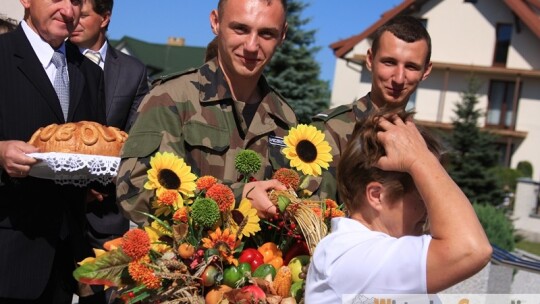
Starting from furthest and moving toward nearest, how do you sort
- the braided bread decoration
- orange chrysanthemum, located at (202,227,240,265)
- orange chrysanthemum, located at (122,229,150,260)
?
the braided bread decoration < orange chrysanthemum, located at (202,227,240,265) < orange chrysanthemum, located at (122,229,150,260)

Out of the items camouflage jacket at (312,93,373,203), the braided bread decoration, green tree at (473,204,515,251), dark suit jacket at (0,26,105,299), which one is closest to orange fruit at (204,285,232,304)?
camouflage jacket at (312,93,373,203)

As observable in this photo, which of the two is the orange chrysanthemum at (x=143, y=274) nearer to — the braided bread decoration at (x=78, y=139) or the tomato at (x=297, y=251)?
the tomato at (x=297, y=251)

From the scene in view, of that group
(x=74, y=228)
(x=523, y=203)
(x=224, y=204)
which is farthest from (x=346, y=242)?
(x=523, y=203)

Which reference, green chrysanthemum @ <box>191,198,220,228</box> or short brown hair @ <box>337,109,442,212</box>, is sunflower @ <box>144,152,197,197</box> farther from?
short brown hair @ <box>337,109,442,212</box>

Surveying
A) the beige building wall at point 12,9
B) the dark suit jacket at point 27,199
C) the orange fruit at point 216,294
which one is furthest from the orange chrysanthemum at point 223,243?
the beige building wall at point 12,9

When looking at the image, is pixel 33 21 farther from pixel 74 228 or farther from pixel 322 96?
pixel 322 96

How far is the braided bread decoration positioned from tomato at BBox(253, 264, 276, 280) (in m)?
1.49

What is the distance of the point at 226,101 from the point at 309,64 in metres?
24.3

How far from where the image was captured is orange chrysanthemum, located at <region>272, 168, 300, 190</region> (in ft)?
10.1

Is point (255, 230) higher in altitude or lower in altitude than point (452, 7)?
lower

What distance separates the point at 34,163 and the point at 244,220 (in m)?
1.30

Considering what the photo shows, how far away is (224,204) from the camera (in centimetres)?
280

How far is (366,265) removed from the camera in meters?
2.06

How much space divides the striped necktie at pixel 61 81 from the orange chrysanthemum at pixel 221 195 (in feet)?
5.49
